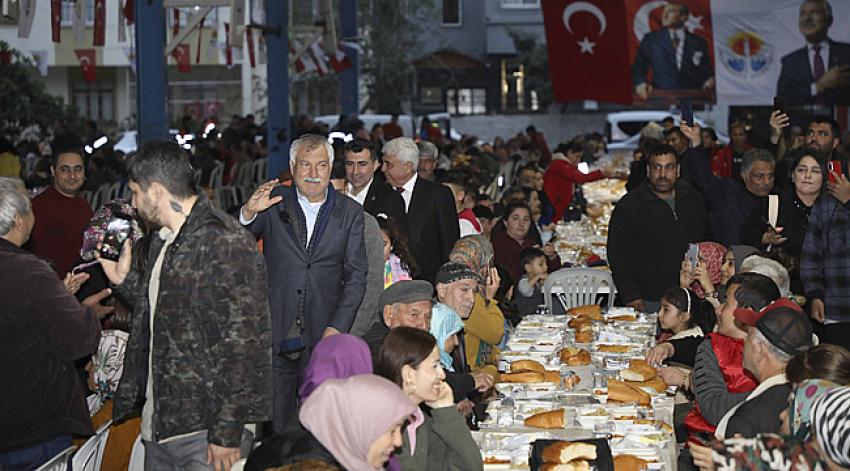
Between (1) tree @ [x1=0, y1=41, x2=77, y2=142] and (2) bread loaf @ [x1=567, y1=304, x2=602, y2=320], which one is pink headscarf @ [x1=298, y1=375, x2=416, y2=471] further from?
(1) tree @ [x1=0, y1=41, x2=77, y2=142]

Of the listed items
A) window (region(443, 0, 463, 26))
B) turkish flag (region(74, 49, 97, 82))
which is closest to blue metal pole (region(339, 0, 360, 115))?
turkish flag (region(74, 49, 97, 82))

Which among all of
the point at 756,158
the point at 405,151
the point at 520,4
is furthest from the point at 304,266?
the point at 520,4

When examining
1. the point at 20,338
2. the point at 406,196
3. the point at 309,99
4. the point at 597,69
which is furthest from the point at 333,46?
the point at 309,99

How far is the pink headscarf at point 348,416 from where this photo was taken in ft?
13.0

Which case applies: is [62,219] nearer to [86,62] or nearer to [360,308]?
[360,308]

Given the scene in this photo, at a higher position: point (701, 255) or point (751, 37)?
point (751, 37)

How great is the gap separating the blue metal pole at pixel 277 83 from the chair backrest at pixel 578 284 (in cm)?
818

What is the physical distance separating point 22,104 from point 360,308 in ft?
73.4

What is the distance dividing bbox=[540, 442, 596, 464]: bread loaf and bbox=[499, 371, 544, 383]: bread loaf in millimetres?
1739

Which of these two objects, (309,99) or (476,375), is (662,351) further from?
(309,99)

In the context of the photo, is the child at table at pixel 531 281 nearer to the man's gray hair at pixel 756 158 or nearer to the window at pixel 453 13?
the man's gray hair at pixel 756 158

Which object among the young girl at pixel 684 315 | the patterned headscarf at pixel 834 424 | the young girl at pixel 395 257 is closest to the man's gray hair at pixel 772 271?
the young girl at pixel 684 315

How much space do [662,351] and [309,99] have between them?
34.9 metres

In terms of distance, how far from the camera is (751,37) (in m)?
14.4
